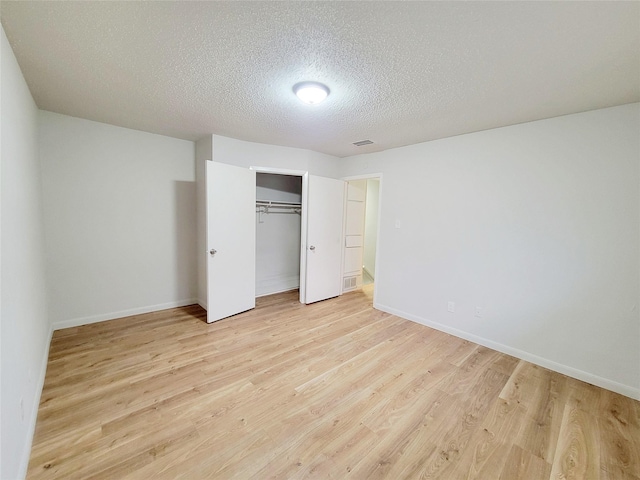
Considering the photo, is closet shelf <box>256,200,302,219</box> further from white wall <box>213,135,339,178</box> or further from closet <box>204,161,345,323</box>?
white wall <box>213,135,339,178</box>

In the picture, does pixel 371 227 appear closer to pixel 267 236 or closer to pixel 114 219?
pixel 267 236

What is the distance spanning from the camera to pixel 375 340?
9.80ft

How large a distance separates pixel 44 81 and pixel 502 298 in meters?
4.58

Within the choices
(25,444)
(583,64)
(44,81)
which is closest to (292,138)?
(44,81)

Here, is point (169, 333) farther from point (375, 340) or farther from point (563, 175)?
point (563, 175)

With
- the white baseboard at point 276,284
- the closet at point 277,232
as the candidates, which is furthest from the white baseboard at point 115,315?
the closet at point 277,232

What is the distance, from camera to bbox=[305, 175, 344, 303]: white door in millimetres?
Answer: 4027

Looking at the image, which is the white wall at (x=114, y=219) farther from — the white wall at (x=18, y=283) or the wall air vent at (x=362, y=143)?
the wall air vent at (x=362, y=143)

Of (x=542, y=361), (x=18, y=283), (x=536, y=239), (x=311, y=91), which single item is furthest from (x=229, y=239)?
(x=542, y=361)

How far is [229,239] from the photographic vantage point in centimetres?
339

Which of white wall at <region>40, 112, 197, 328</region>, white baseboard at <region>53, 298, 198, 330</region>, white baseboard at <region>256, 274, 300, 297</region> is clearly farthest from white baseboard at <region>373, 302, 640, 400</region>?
white wall at <region>40, 112, 197, 328</region>

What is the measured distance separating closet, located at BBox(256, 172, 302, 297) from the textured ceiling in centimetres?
184

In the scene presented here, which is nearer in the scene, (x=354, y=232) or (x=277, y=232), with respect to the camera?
(x=277, y=232)

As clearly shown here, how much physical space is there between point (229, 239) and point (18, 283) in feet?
6.42
